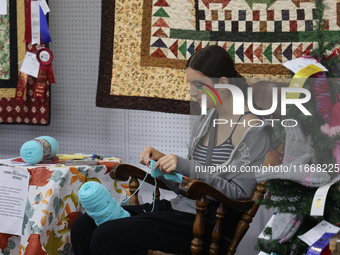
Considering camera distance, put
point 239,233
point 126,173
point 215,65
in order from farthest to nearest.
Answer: point 126,173 < point 215,65 < point 239,233

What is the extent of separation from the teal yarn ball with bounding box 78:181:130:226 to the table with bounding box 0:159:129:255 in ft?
1.55

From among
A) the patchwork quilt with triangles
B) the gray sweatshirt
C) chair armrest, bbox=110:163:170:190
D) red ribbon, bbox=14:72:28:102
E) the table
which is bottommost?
the table

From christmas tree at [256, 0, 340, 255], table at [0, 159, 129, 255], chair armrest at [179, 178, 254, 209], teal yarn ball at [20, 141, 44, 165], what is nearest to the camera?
christmas tree at [256, 0, 340, 255]

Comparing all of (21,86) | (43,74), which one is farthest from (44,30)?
(21,86)

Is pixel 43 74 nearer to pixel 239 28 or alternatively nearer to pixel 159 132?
pixel 159 132

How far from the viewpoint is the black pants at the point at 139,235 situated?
53.0 inches

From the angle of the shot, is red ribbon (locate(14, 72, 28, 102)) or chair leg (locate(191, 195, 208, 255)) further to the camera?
red ribbon (locate(14, 72, 28, 102))

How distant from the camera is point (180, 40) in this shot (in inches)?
92.8

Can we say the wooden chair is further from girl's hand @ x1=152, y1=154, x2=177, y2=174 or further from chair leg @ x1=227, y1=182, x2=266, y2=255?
girl's hand @ x1=152, y1=154, x2=177, y2=174

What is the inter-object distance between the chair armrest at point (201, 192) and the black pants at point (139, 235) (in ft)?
0.36

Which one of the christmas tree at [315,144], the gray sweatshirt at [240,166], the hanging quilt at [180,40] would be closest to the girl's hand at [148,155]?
the gray sweatshirt at [240,166]

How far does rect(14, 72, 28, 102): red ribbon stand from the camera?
264 centimetres

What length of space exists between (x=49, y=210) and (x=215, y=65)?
1126 millimetres

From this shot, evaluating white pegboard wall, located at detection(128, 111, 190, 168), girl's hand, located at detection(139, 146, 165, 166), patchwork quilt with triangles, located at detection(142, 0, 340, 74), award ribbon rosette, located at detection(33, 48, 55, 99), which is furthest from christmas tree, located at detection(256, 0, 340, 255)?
award ribbon rosette, located at detection(33, 48, 55, 99)
